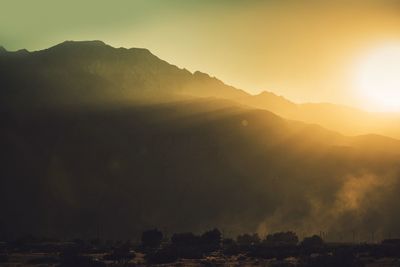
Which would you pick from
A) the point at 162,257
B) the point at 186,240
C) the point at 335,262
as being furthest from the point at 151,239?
the point at 335,262

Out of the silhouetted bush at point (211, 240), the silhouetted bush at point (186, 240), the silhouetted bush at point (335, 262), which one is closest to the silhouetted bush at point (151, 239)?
the silhouetted bush at point (186, 240)

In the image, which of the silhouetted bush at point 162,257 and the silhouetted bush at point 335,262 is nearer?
the silhouetted bush at point 335,262

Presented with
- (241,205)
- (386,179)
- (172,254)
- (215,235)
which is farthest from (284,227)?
(172,254)

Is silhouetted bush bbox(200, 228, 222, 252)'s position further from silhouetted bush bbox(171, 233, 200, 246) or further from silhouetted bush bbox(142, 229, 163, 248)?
silhouetted bush bbox(142, 229, 163, 248)

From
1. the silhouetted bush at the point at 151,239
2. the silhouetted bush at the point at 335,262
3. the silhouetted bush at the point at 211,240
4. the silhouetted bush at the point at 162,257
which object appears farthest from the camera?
the silhouetted bush at the point at 151,239

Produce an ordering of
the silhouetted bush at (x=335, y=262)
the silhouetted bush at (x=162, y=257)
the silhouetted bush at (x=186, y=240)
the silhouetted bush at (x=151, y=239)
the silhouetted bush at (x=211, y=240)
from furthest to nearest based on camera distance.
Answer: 1. the silhouetted bush at (x=151, y=239)
2. the silhouetted bush at (x=186, y=240)
3. the silhouetted bush at (x=211, y=240)
4. the silhouetted bush at (x=162, y=257)
5. the silhouetted bush at (x=335, y=262)

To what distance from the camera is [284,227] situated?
576ft

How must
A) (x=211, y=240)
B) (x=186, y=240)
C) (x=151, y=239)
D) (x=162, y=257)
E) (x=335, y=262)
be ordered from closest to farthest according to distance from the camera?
(x=335, y=262), (x=162, y=257), (x=186, y=240), (x=211, y=240), (x=151, y=239)

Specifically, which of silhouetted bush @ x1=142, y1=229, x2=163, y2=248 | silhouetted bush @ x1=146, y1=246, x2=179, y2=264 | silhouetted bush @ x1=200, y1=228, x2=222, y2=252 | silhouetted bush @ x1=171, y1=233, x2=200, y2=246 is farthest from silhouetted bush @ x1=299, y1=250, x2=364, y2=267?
silhouetted bush @ x1=142, y1=229, x2=163, y2=248

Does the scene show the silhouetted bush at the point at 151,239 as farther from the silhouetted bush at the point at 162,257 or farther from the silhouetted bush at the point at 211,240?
the silhouetted bush at the point at 162,257

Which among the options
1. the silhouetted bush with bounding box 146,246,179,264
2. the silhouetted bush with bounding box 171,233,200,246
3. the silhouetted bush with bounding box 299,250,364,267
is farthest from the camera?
the silhouetted bush with bounding box 171,233,200,246

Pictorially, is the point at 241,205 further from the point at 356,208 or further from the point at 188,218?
the point at 356,208

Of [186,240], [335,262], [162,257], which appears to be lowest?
[335,262]

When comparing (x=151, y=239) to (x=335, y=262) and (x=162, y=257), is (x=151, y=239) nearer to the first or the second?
(x=162, y=257)
